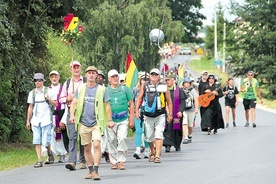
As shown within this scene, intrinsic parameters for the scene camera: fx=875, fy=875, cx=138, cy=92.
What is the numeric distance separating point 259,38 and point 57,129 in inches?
1522

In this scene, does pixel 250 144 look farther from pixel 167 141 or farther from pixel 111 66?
pixel 111 66

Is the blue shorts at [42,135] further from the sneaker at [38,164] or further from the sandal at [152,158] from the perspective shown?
the sandal at [152,158]

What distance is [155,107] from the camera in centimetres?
1617

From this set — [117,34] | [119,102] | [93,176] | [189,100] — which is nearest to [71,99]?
[119,102]

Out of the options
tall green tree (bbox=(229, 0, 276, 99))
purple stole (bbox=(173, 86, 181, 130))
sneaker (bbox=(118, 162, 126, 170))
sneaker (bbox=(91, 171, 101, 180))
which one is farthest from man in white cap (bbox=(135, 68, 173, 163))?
tall green tree (bbox=(229, 0, 276, 99))

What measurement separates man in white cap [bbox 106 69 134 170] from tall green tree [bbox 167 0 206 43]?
67.2 m

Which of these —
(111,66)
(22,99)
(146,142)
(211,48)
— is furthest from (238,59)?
(211,48)

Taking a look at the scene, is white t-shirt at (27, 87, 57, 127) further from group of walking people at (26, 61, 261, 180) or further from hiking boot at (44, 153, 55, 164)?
hiking boot at (44, 153, 55, 164)

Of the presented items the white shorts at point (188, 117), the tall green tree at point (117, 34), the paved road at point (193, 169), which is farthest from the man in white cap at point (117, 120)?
the tall green tree at point (117, 34)

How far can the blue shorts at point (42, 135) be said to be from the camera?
629 inches

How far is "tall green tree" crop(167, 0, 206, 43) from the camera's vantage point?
83269 millimetres

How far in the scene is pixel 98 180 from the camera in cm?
1314

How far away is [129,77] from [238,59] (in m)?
36.2

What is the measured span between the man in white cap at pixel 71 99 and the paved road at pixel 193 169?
0.25 m
